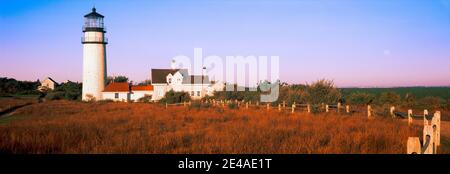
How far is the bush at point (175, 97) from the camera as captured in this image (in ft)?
150

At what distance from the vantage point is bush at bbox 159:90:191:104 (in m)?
45.7

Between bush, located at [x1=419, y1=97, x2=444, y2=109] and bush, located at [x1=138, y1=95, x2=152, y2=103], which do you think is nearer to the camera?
bush, located at [x1=419, y1=97, x2=444, y2=109]

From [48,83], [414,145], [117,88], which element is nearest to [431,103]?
[414,145]

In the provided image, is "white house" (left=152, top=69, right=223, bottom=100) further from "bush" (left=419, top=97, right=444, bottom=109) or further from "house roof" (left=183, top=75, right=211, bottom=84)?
"bush" (left=419, top=97, right=444, bottom=109)

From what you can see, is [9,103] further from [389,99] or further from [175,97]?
[389,99]

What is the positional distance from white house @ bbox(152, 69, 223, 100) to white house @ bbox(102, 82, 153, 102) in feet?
3.78

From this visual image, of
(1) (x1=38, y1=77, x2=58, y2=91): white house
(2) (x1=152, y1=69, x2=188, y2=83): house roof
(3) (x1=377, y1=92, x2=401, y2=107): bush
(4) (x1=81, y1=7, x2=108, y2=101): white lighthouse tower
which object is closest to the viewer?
(3) (x1=377, y1=92, x2=401, y2=107): bush

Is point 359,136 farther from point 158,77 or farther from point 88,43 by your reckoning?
point 158,77

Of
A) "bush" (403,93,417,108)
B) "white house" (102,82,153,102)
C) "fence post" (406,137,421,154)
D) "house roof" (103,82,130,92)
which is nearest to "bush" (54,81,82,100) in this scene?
"house roof" (103,82,130,92)

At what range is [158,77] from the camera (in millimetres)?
52031

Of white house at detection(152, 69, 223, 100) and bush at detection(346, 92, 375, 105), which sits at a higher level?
white house at detection(152, 69, 223, 100)

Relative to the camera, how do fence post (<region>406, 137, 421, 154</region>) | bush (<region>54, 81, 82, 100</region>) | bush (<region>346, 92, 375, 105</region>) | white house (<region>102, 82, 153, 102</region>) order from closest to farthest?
fence post (<region>406, 137, 421, 154</region>) → bush (<region>346, 92, 375, 105</region>) → white house (<region>102, 82, 153, 102</region>) → bush (<region>54, 81, 82, 100</region>)

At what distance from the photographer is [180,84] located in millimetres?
51438
